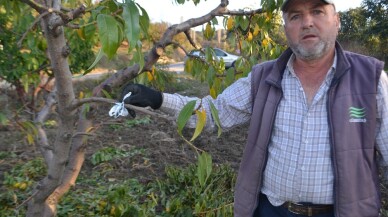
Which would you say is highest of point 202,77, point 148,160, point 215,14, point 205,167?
point 215,14

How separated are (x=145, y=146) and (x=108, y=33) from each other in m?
4.17

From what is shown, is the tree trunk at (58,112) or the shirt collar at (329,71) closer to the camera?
the tree trunk at (58,112)

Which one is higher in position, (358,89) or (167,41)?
(167,41)

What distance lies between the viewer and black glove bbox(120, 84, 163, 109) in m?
1.79

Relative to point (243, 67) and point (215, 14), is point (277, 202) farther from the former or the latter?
point (215, 14)

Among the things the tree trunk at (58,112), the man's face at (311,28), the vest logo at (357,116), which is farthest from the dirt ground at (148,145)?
the vest logo at (357,116)

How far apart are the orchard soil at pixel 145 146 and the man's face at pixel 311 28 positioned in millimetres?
2182

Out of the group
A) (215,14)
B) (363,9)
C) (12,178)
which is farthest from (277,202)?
(363,9)

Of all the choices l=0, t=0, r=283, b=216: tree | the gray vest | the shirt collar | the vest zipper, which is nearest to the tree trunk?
l=0, t=0, r=283, b=216: tree

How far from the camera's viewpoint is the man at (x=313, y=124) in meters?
1.72

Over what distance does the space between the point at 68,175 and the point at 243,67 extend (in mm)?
1218

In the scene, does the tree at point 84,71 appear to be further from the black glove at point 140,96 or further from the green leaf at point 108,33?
the green leaf at point 108,33

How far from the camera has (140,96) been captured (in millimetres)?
1801

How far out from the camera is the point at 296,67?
1948mm
